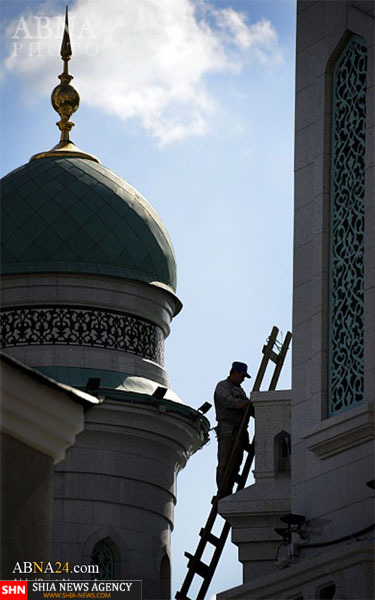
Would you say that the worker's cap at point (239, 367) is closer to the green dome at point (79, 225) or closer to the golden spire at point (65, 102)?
the green dome at point (79, 225)

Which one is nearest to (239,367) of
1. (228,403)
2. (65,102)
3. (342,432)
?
(228,403)

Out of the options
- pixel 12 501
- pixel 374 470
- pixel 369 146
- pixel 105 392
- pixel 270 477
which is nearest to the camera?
pixel 12 501

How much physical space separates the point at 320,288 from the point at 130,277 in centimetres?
701

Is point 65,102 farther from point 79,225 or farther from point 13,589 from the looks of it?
point 13,589

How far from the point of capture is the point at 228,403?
2025 cm

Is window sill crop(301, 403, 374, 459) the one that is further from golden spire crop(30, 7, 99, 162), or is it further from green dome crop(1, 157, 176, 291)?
golden spire crop(30, 7, 99, 162)

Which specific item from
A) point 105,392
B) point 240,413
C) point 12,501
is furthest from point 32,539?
point 105,392

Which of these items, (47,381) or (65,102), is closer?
(47,381)

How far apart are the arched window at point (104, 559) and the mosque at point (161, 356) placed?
24 millimetres

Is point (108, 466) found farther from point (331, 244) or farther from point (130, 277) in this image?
point (331, 244)

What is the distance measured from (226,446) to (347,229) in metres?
3.16

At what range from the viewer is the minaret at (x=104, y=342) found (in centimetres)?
2391

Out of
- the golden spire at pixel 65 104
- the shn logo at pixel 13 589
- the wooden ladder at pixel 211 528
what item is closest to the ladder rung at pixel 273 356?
the wooden ladder at pixel 211 528

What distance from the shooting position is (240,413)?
20.3 metres
